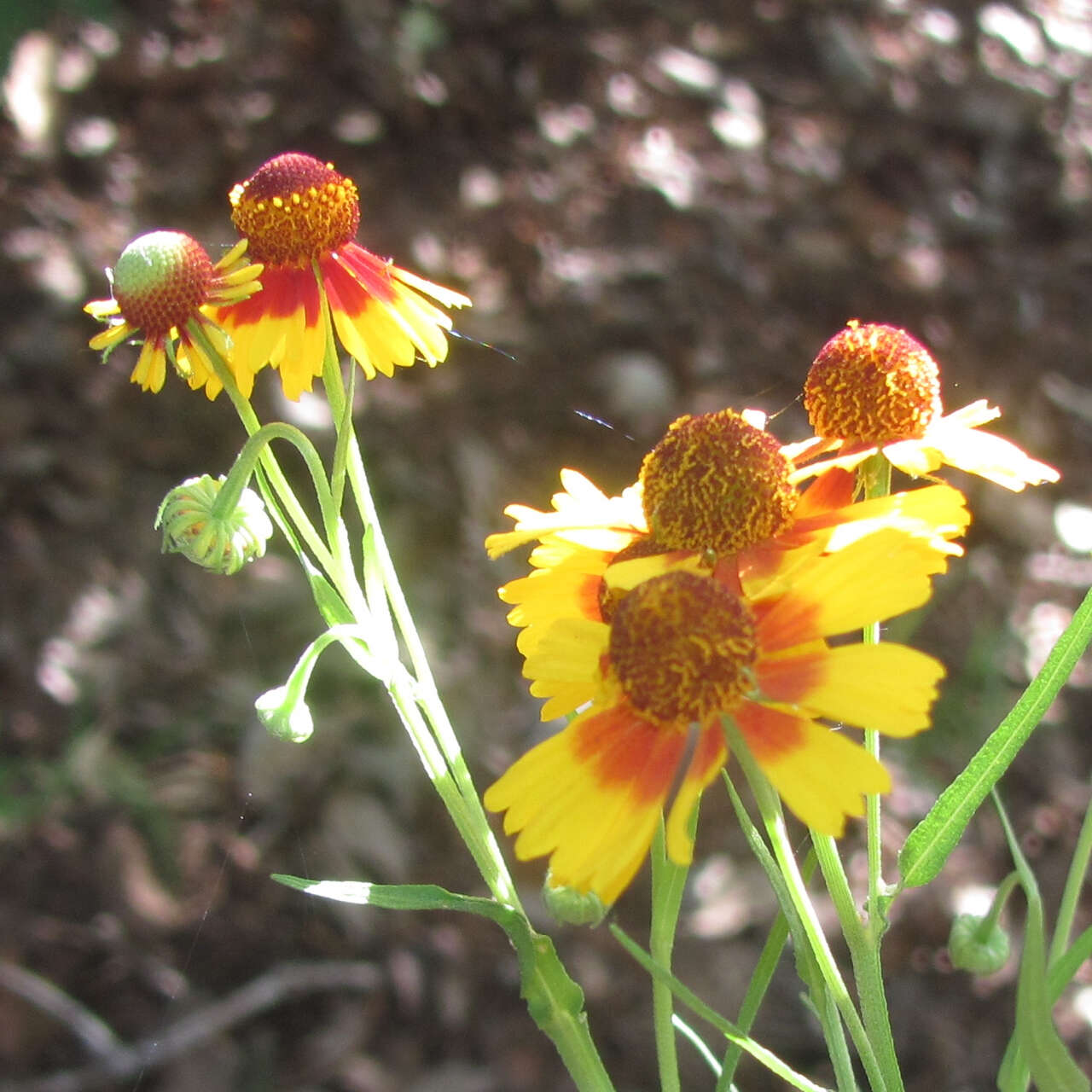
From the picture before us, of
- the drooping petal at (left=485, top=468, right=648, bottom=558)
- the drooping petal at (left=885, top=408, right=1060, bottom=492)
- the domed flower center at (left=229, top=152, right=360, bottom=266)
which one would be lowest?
the drooping petal at (left=485, top=468, right=648, bottom=558)

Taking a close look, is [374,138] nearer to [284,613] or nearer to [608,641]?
[284,613]

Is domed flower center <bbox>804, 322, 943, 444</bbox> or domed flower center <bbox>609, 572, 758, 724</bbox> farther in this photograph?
domed flower center <bbox>804, 322, 943, 444</bbox>

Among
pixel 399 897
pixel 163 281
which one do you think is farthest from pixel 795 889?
pixel 163 281

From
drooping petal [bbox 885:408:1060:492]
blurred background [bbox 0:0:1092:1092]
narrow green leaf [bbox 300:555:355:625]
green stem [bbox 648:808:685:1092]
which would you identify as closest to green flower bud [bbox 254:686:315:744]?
→ narrow green leaf [bbox 300:555:355:625]

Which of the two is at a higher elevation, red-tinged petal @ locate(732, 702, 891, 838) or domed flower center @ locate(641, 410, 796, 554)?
domed flower center @ locate(641, 410, 796, 554)

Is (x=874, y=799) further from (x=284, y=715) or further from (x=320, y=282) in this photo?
(x=320, y=282)

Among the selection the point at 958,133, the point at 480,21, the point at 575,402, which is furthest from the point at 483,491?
the point at 958,133

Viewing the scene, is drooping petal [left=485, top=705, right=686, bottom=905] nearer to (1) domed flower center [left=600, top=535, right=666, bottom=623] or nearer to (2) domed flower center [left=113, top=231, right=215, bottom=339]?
(1) domed flower center [left=600, top=535, right=666, bottom=623]
